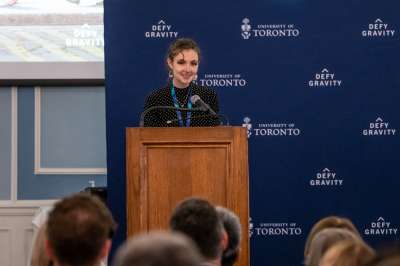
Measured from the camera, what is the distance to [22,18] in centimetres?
710

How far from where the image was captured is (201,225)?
2.94 m

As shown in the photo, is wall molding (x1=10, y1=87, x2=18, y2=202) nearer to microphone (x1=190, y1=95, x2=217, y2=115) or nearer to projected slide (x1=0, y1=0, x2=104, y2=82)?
projected slide (x1=0, y1=0, x2=104, y2=82)

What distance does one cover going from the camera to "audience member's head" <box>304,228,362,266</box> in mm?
3434

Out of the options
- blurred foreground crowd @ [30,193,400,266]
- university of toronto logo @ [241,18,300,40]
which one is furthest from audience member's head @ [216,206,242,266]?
university of toronto logo @ [241,18,300,40]

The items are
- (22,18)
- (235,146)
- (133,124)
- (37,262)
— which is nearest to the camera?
(37,262)

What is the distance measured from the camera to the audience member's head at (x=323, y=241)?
343cm

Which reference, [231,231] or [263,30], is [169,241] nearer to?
[231,231]

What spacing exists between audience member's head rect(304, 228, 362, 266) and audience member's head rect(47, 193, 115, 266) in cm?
127

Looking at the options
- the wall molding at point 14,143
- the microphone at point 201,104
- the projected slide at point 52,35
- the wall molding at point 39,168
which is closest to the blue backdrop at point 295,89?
the projected slide at point 52,35

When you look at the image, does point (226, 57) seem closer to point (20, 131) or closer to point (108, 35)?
Answer: point (108, 35)

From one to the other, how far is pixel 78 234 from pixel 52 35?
4958 mm

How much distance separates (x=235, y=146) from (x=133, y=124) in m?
2.53

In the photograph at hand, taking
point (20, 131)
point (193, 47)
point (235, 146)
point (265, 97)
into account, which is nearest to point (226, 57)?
point (265, 97)

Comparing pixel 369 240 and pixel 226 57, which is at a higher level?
pixel 226 57
